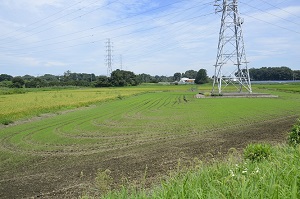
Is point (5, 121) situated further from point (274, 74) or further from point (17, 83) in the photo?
point (274, 74)

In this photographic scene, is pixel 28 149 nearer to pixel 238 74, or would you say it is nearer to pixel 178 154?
pixel 178 154

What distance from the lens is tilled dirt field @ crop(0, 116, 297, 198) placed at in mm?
6961

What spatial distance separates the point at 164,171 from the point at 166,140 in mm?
4435

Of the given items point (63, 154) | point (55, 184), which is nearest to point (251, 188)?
point (55, 184)

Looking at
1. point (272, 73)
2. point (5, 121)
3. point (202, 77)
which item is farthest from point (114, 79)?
point (5, 121)

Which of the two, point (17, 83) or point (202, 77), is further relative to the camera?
point (202, 77)

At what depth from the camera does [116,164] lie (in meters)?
8.71

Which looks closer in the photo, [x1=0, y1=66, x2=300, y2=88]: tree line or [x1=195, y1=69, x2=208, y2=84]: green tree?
[x1=0, y1=66, x2=300, y2=88]: tree line

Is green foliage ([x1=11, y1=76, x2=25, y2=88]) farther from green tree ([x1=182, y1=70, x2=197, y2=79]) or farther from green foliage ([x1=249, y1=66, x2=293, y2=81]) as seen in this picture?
green tree ([x1=182, y1=70, x2=197, y2=79])

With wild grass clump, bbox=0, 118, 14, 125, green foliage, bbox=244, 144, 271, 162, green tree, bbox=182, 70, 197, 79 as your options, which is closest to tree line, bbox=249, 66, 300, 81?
green tree, bbox=182, 70, 197, 79

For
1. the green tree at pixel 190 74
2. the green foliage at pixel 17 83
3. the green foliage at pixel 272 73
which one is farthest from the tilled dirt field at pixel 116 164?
the green tree at pixel 190 74

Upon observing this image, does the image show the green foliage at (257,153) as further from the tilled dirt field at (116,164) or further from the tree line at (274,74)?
the tree line at (274,74)

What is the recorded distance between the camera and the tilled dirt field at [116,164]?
696 centimetres

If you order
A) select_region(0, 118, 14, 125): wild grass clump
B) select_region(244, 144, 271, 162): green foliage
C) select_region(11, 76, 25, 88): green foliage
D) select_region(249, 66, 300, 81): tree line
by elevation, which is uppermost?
select_region(249, 66, 300, 81): tree line
